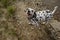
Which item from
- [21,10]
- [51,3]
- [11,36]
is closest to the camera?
[11,36]

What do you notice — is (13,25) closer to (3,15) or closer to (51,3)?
(3,15)

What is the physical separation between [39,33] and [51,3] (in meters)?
1.45

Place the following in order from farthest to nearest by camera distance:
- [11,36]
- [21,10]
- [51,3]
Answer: [51,3], [21,10], [11,36]

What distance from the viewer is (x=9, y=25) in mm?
5875

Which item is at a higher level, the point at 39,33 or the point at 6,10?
the point at 6,10

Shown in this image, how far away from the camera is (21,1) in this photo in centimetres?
676

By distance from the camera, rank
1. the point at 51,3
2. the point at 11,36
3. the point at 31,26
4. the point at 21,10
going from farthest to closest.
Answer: the point at 51,3 < the point at 21,10 < the point at 31,26 < the point at 11,36

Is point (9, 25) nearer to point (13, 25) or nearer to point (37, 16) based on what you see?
point (13, 25)

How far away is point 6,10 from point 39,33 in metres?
1.23

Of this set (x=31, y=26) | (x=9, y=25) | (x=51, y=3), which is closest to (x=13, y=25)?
(x=9, y=25)

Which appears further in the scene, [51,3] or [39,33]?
[51,3]

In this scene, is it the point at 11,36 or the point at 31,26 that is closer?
the point at 11,36

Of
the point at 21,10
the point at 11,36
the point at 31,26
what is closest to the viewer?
the point at 11,36

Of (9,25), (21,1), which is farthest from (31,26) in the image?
(21,1)
